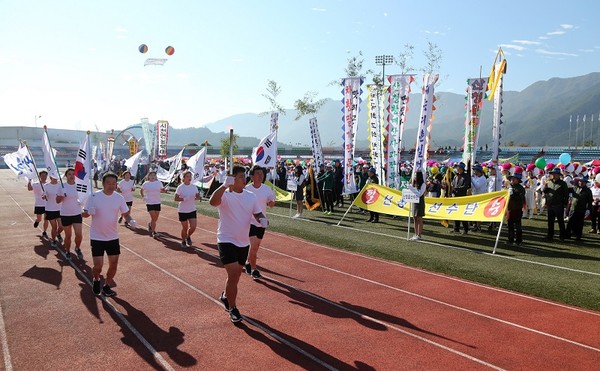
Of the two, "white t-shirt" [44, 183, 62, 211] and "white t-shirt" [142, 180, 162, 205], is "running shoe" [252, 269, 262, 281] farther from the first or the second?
"white t-shirt" [142, 180, 162, 205]

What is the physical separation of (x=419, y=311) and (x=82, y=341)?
17.0 feet

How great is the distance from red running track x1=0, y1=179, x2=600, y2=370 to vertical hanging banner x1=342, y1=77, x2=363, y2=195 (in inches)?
389

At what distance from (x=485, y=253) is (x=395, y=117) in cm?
932

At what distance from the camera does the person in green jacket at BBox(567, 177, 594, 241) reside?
13477mm

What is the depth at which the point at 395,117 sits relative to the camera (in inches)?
773

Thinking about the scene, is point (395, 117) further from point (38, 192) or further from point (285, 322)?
Answer: point (285, 322)

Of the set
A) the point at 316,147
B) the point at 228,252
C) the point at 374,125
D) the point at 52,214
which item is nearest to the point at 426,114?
the point at 374,125

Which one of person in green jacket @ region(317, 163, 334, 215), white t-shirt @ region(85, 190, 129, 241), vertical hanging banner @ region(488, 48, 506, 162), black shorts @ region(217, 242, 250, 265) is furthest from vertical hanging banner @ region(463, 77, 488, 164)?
white t-shirt @ region(85, 190, 129, 241)

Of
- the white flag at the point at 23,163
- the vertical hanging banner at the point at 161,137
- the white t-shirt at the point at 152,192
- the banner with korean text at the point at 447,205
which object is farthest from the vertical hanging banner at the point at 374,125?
the vertical hanging banner at the point at 161,137

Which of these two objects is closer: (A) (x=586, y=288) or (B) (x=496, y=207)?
(A) (x=586, y=288)

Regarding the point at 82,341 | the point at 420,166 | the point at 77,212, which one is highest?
the point at 420,166

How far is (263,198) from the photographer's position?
896 cm

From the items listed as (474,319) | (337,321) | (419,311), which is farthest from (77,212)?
(474,319)

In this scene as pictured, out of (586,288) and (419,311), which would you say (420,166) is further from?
(419,311)
